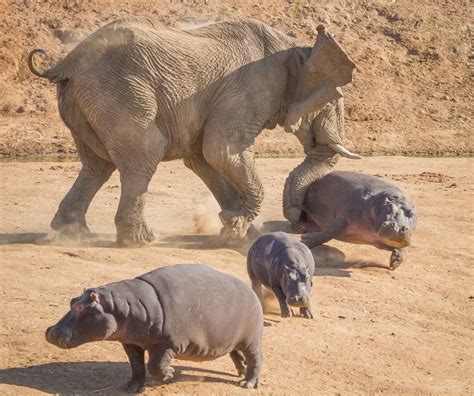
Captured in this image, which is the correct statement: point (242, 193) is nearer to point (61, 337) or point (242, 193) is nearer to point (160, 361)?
point (160, 361)

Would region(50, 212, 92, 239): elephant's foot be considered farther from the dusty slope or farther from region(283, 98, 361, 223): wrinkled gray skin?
the dusty slope

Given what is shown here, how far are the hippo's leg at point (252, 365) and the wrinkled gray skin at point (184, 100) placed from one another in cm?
401

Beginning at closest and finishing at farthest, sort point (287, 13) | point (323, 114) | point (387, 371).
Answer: point (387, 371), point (323, 114), point (287, 13)

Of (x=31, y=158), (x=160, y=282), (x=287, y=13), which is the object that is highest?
(x=287, y=13)

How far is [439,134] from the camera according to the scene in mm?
22547

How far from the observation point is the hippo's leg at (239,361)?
7.21 meters

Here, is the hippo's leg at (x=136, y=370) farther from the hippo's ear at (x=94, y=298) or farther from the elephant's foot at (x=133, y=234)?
the elephant's foot at (x=133, y=234)

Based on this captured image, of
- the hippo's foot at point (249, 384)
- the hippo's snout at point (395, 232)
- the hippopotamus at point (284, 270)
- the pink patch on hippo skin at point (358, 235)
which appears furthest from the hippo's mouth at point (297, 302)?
the pink patch on hippo skin at point (358, 235)

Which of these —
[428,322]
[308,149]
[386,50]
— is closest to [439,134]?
[386,50]

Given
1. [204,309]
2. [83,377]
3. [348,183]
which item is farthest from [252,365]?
[348,183]

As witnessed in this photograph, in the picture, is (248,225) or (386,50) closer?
(248,225)

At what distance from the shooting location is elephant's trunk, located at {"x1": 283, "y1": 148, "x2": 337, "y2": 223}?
12188 mm

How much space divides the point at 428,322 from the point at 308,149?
141 inches

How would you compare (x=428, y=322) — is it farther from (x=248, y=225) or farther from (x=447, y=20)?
(x=447, y=20)
